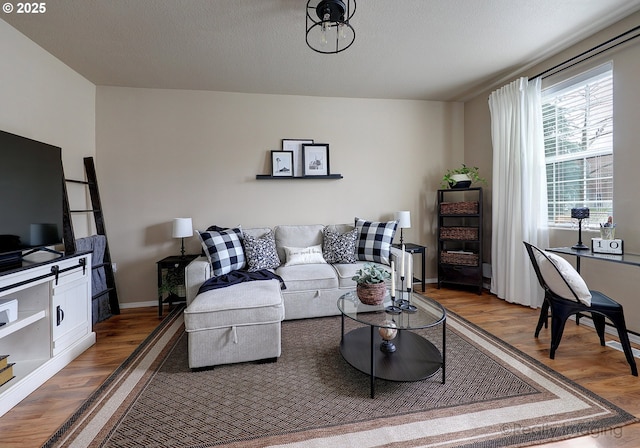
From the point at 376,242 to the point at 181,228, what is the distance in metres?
2.26

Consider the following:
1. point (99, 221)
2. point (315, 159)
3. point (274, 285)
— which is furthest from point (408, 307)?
point (99, 221)

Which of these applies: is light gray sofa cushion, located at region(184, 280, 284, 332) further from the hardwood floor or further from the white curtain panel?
the white curtain panel

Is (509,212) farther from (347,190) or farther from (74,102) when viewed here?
(74,102)

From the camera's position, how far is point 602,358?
2.01 m

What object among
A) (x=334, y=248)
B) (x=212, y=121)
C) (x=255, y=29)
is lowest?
(x=334, y=248)

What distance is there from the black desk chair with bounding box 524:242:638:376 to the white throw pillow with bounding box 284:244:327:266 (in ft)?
6.60

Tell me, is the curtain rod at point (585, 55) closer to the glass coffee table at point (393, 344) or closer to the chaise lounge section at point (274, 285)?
the chaise lounge section at point (274, 285)

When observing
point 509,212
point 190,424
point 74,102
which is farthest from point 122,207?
point 509,212

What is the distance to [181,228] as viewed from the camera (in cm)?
310

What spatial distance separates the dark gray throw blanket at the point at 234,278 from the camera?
7.80ft

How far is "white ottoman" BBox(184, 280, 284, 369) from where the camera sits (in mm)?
1911

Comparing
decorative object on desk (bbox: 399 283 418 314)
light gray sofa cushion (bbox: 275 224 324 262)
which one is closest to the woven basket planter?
decorative object on desk (bbox: 399 283 418 314)

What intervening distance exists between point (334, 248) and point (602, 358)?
2375mm

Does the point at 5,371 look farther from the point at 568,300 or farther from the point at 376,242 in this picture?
the point at 568,300
